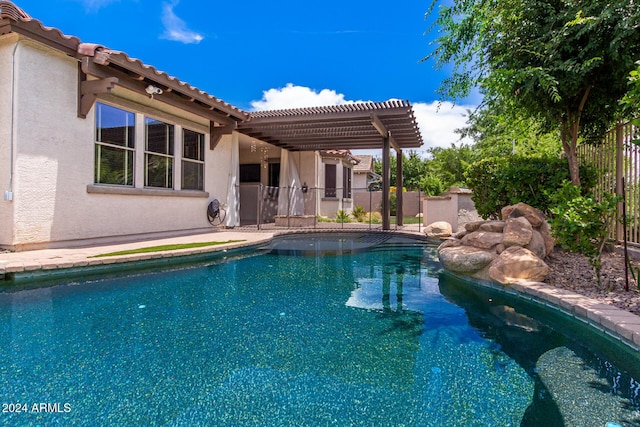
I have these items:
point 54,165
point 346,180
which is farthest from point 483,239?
point 346,180

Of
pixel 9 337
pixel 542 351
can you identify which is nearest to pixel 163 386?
pixel 9 337

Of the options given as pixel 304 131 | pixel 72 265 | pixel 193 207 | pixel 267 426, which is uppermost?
pixel 304 131

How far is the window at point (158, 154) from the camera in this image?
27.3 feet

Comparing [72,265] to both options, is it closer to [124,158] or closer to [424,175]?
[124,158]

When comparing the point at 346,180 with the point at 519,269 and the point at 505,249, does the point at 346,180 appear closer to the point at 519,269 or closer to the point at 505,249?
the point at 505,249

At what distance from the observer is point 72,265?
504cm

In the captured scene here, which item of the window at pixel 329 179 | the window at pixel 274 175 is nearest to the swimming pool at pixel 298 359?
the window at pixel 274 175

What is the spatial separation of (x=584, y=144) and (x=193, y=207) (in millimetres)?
9240

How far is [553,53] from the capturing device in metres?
5.10

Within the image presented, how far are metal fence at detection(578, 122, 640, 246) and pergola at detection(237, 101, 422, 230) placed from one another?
14.0 ft

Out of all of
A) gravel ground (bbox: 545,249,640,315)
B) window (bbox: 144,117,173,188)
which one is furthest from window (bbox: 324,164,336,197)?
gravel ground (bbox: 545,249,640,315)

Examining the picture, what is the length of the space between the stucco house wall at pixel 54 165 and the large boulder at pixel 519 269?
7.24m

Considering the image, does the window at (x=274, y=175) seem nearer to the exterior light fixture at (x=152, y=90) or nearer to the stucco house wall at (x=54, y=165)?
the stucco house wall at (x=54, y=165)

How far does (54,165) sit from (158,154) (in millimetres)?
2608
